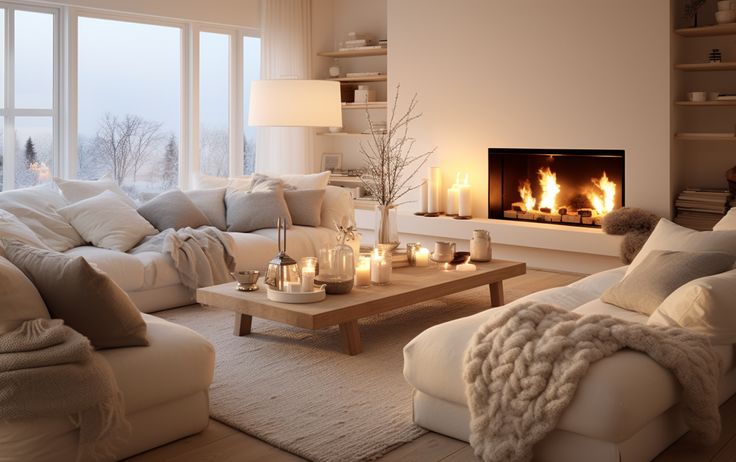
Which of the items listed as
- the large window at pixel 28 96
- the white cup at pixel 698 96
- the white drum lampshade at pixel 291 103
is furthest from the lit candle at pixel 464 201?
the large window at pixel 28 96

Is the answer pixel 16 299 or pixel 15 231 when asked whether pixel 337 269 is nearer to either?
pixel 15 231

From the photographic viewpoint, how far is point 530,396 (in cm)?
265

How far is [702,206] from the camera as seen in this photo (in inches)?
241

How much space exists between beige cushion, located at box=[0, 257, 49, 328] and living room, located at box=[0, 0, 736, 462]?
10 mm

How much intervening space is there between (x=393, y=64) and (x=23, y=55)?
10.6ft

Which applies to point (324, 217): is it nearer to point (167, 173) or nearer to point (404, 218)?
point (404, 218)

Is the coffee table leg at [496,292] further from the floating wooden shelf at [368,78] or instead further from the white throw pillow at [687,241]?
the floating wooden shelf at [368,78]

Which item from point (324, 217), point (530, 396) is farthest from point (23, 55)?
point (530, 396)

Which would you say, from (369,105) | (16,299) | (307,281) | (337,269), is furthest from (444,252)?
(369,105)

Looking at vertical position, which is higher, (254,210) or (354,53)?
(354,53)

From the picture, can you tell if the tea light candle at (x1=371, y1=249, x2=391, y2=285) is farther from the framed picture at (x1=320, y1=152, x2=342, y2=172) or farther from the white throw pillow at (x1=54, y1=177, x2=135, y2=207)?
the framed picture at (x1=320, y1=152, x2=342, y2=172)

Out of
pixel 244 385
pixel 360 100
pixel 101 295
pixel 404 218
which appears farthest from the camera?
pixel 360 100

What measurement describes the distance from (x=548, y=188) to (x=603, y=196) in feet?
1.72

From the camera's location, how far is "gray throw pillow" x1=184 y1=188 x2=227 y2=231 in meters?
6.01
